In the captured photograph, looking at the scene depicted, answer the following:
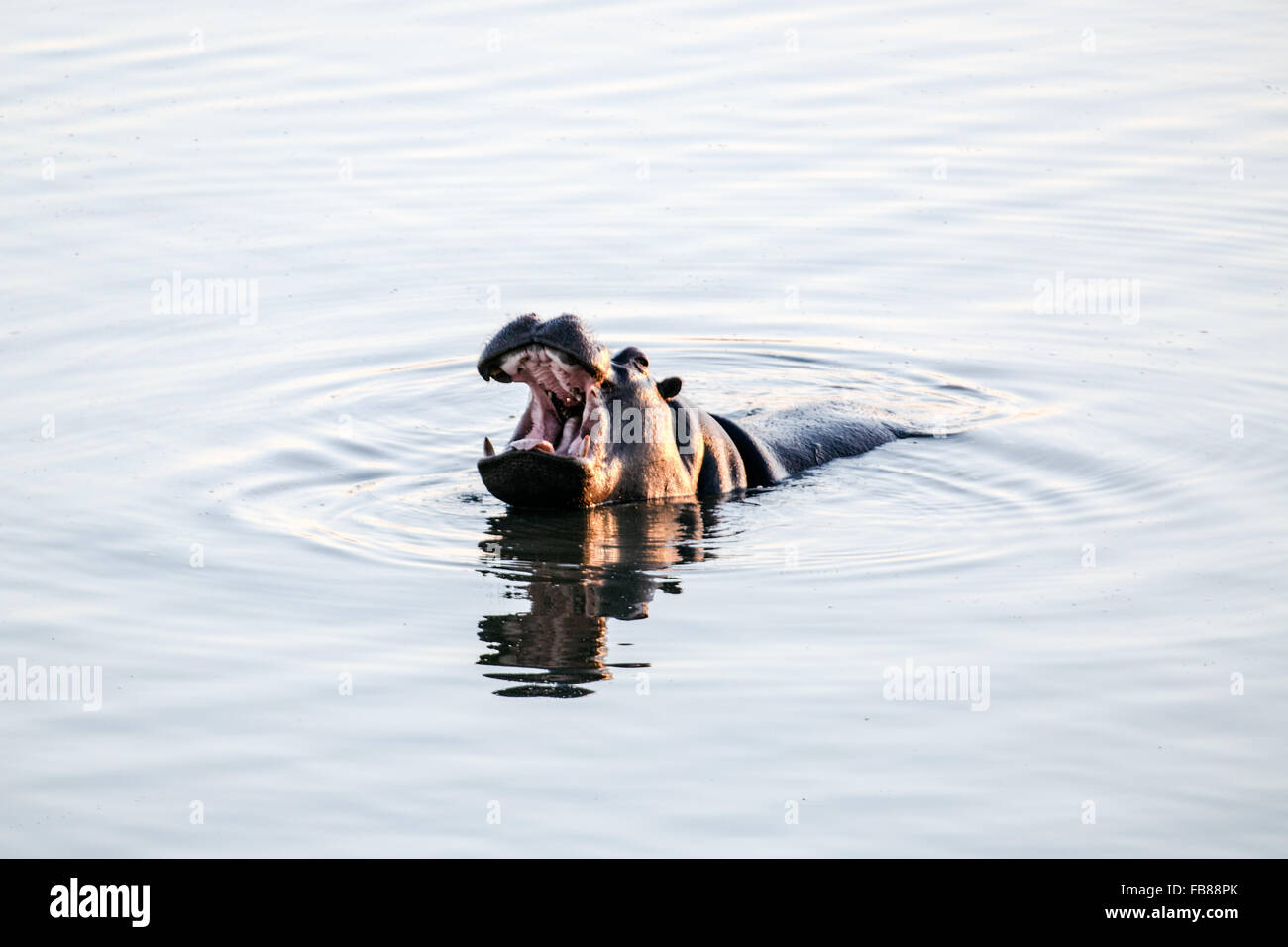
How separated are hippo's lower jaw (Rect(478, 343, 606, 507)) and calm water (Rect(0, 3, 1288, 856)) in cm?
25

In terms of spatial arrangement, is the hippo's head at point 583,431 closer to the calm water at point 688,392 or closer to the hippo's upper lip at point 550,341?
the hippo's upper lip at point 550,341

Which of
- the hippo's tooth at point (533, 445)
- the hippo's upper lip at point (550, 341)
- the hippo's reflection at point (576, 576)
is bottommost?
the hippo's reflection at point (576, 576)

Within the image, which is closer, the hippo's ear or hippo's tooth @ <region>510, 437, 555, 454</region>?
hippo's tooth @ <region>510, 437, 555, 454</region>

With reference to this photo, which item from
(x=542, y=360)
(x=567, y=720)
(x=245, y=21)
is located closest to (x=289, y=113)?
(x=245, y=21)

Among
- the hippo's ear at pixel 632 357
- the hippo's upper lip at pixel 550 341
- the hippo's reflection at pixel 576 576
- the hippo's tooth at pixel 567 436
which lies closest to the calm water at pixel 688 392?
the hippo's reflection at pixel 576 576

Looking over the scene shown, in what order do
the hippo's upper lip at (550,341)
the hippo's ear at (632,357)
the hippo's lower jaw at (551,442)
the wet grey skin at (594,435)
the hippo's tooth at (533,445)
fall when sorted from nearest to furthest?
the hippo's upper lip at (550,341)
the wet grey skin at (594,435)
the hippo's lower jaw at (551,442)
the hippo's tooth at (533,445)
the hippo's ear at (632,357)

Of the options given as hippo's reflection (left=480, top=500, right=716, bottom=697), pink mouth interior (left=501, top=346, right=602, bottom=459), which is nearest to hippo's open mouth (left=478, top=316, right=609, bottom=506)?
pink mouth interior (left=501, top=346, right=602, bottom=459)

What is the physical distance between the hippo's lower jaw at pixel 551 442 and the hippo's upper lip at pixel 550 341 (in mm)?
99

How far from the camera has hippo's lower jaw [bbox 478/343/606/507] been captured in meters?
10.8

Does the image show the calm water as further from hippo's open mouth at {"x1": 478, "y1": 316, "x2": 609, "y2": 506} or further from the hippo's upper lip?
the hippo's upper lip

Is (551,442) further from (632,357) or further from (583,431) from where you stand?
(632,357)

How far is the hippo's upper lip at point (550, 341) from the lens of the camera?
10344 millimetres
